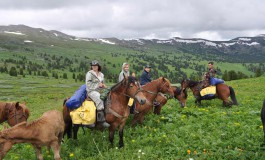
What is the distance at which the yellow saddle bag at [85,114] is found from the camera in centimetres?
1124

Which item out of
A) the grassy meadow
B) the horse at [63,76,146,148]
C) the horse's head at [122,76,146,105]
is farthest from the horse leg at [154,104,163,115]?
the horse's head at [122,76,146,105]

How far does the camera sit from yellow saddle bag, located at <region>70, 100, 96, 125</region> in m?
11.2

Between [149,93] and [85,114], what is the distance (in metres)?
4.47

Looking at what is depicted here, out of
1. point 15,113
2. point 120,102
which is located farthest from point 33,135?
point 120,102

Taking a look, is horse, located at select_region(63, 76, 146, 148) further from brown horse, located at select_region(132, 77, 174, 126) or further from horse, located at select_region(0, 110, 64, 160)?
horse, located at select_region(0, 110, 64, 160)

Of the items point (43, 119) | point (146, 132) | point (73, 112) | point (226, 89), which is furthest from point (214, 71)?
point (43, 119)

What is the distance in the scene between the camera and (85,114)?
11.3m

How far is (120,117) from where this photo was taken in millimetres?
11164

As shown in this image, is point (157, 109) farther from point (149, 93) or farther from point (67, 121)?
point (67, 121)

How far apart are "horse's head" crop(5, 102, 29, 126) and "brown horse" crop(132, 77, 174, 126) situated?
209 inches

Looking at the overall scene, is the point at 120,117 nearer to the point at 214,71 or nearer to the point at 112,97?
the point at 112,97

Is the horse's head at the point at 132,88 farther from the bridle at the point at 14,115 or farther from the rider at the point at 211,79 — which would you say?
the rider at the point at 211,79

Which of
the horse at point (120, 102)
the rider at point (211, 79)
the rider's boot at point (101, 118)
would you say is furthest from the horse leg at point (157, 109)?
the rider's boot at point (101, 118)

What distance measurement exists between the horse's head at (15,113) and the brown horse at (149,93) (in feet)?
17.4
